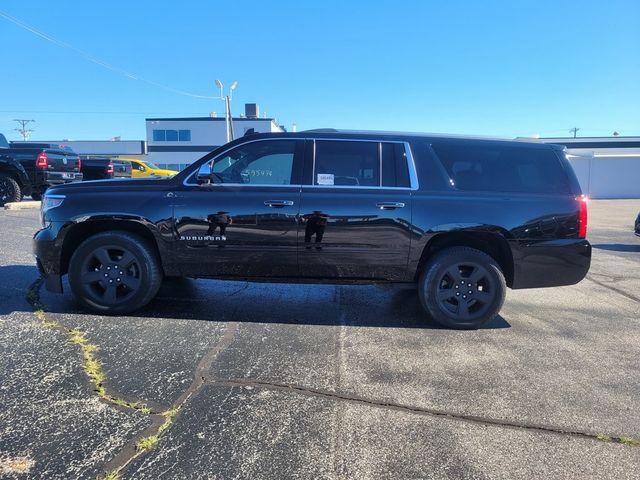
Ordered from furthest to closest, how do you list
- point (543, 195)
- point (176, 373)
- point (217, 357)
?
point (543, 195) → point (217, 357) → point (176, 373)

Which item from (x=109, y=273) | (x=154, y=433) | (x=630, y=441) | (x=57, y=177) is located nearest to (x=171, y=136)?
(x=57, y=177)

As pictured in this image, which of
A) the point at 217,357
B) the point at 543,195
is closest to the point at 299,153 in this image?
the point at 217,357

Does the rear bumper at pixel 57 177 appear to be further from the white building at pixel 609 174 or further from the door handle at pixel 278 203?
the white building at pixel 609 174

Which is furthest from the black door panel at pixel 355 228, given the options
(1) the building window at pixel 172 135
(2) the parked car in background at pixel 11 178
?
(1) the building window at pixel 172 135

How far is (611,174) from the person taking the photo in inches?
1239

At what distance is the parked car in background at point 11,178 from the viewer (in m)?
11.9

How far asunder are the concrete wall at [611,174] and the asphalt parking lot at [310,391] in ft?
99.2

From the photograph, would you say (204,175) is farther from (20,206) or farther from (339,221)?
(20,206)

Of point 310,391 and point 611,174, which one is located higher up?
point 611,174

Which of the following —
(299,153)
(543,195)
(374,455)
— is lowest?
(374,455)

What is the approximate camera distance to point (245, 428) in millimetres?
2744

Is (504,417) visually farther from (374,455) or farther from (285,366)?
(285,366)

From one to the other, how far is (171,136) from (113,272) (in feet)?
153

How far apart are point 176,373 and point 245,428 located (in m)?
0.90
